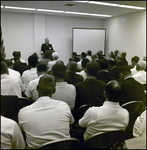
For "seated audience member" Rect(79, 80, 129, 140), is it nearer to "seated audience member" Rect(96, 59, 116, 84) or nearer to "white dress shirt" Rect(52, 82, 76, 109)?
"white dress shirt" Rect(52, 82, 76, 109)

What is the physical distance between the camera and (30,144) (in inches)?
42.9

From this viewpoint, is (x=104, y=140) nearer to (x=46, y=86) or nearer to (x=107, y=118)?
(x=107, y=118)

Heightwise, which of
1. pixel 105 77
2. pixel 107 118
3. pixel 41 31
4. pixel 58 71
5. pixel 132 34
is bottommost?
pixel 107 118

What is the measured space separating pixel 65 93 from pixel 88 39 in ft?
17.5

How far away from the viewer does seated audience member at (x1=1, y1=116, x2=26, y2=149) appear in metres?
0.86

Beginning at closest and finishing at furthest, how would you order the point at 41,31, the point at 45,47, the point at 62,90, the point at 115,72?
the point at 62,90 → the point at 115,72 → the point at 45,47 → the point at 41,31

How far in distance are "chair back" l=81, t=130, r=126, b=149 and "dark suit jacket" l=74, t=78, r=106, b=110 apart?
2.21 feet

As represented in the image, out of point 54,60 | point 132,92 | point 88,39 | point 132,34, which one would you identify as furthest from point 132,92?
point 88,39

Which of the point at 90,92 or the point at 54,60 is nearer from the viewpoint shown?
the point at 90,92

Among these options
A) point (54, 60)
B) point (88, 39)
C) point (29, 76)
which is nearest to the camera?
point (29, 76)

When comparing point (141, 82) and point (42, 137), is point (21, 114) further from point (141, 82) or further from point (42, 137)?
point (141, 82)

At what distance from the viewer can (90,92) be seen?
1791 millimetres

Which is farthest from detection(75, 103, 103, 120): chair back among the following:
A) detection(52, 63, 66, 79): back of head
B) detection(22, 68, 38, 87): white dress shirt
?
detection(22, 68, 38, 87): white dress shirt

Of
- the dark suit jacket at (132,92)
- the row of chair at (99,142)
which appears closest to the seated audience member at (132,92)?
the dark suit jacket at (132,92)
